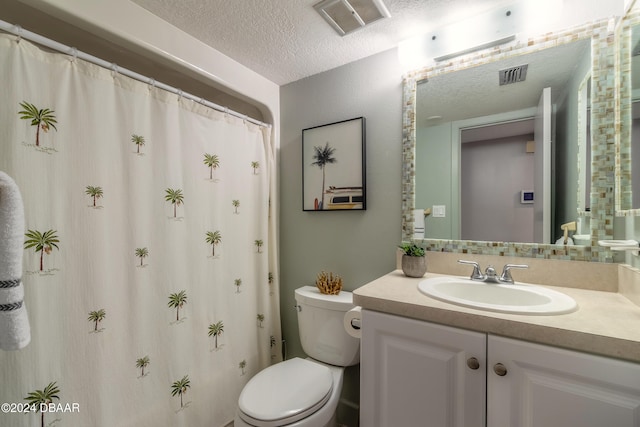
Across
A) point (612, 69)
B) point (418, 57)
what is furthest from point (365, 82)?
point (612, 69)

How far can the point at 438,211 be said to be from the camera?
1354mm

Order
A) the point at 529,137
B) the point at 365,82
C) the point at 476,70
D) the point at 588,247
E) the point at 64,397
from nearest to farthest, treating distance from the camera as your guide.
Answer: the point at 64,397
the point at 588,247
the point at 529,137
the point at 476,70
the point at 365,82

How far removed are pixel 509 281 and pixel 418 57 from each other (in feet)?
3.50

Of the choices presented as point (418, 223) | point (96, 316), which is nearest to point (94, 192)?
point (96, 316)

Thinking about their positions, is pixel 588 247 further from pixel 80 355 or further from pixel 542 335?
pixel 80 355

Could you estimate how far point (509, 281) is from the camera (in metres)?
1.09

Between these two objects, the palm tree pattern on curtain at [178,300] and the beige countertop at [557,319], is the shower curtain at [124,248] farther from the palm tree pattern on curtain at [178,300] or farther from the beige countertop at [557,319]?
the beige countertop at [557,319]

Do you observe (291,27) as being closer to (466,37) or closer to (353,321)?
(466,37)

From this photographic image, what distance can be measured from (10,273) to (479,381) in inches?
45.0

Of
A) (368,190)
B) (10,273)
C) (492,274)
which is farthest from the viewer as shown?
(368,190)

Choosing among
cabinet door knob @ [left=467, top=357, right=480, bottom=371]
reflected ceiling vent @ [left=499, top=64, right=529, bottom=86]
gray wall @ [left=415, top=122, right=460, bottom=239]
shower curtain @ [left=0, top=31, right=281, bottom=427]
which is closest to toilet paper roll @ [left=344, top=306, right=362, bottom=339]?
cabinet door knob @ [left=467, top=357, right=480, bottom=371]

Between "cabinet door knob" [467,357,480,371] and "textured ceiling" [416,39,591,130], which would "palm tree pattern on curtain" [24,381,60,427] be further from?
"textured ceiling" [416,39,591,130]

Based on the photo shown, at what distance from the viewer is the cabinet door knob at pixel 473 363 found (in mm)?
799

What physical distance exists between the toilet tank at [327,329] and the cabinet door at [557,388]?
688 millimetres
